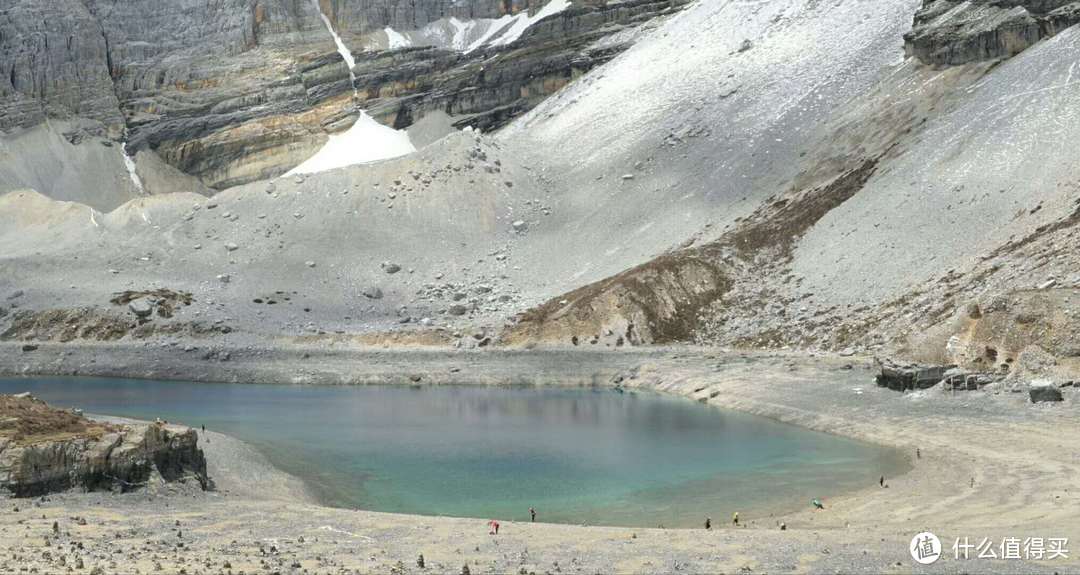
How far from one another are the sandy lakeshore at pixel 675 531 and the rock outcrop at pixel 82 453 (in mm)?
550

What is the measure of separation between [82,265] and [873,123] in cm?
5898

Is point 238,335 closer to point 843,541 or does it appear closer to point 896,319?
point 896,319

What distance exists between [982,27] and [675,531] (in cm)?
6834

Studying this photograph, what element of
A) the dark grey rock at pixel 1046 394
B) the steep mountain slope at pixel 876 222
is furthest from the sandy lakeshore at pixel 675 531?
the steep mountain slope at pixel 876 222

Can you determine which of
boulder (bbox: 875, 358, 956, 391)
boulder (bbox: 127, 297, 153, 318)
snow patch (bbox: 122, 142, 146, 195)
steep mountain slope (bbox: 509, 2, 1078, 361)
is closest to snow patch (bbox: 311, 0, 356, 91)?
snow patch (bbox: 122, 142, 146, 195)

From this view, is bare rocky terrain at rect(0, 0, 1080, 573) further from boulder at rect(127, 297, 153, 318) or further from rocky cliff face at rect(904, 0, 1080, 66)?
boulder at rect(127, 297, 153, 318)

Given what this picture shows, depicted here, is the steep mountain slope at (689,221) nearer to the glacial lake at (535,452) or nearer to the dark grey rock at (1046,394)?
the dark grey rock at (1046,394)

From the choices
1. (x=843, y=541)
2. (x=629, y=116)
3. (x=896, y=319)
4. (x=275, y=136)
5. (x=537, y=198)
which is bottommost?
(x=843, y=541)

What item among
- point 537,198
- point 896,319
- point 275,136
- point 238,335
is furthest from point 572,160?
point 275,136

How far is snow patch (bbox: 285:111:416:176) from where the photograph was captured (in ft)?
427

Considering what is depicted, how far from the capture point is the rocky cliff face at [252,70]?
130 m

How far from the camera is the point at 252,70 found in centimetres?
14425

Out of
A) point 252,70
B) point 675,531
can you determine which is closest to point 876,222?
point 675,531

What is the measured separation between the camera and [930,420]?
35.6 m
